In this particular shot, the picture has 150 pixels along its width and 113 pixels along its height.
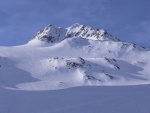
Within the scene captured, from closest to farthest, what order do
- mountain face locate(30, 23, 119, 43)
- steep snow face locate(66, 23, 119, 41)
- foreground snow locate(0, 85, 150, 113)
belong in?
foreground snow locate(0, 85, 150, 113), mountain face locate(30, 23, 119, 43), steep snow face locate(66, 23, 119, 41)

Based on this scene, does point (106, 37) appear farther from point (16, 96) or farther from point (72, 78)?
point (16, 96)

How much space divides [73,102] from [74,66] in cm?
2748

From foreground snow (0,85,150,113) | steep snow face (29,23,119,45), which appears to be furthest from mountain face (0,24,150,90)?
foreground snow (0,85,150,113)

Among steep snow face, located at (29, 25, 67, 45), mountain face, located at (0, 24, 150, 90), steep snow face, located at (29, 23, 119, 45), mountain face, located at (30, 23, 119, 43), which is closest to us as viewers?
mountain face, located at (0, 24, 150, 90)

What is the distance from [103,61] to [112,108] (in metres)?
36.6

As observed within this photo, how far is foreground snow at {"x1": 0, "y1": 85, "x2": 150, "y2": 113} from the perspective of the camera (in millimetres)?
22047

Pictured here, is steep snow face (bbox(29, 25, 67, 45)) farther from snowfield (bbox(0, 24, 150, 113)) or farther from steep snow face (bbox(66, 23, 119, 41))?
steep snow face (bbox(66, 23, 119, 41))

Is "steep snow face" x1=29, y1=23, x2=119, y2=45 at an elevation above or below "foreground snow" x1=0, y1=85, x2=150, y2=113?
above

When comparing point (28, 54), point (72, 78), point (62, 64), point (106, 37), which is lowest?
point (72, 78)

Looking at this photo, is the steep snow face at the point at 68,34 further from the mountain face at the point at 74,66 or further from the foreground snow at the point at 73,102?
the foreground snow at the point at 73,102

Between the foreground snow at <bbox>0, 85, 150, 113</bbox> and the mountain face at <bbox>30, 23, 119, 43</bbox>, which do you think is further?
the mountain face at <bbox>30, 23, 119, 43</bbox>

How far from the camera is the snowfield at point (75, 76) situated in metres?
23.6

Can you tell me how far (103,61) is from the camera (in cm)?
5888

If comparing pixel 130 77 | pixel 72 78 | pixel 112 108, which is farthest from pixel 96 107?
pixel 130 77
